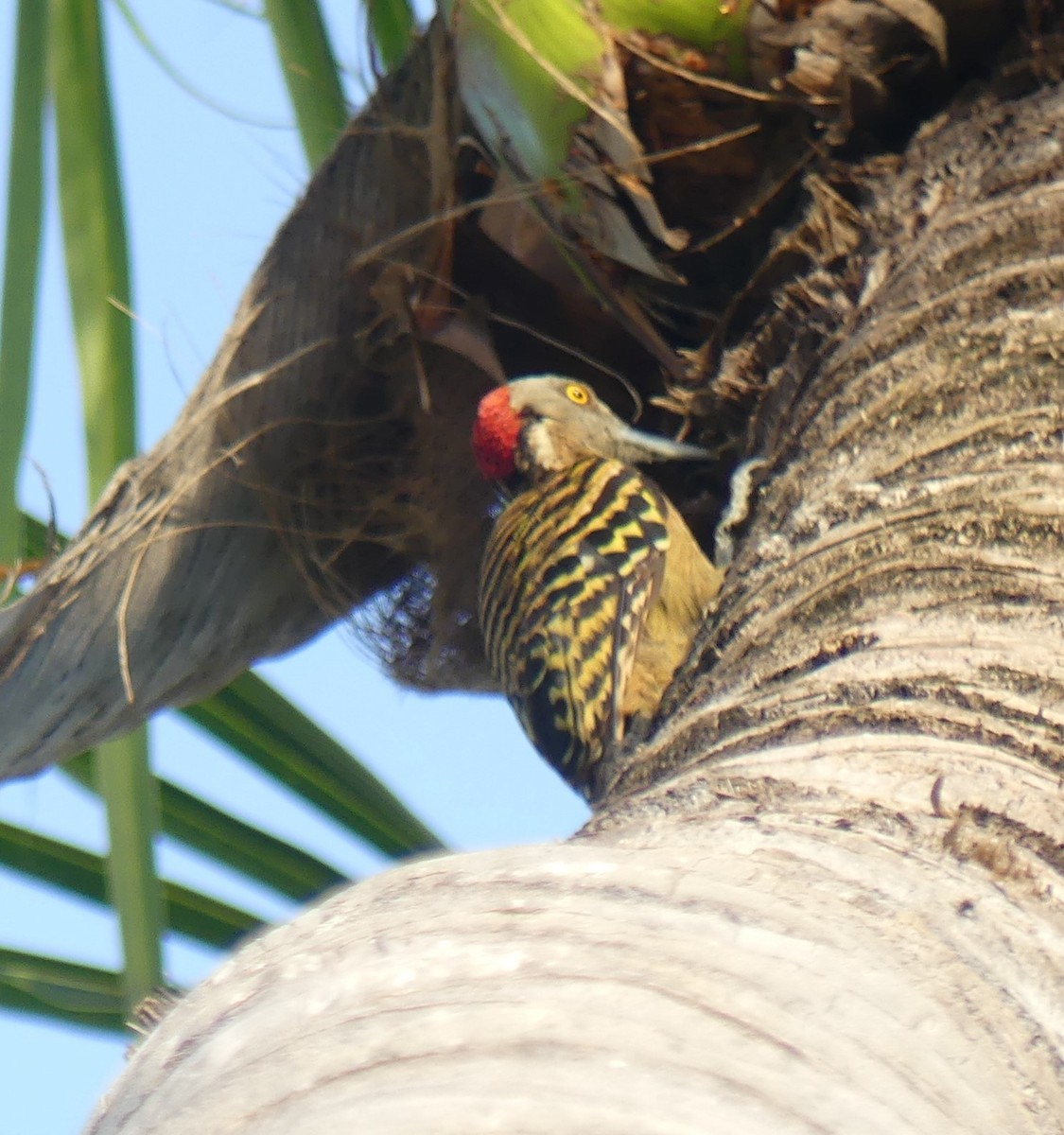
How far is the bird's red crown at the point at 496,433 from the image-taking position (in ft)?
11.9

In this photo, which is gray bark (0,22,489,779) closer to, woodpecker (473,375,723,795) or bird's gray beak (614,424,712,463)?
woodpecker (473,375,723,795)

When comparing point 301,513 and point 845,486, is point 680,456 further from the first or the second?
point 845,486

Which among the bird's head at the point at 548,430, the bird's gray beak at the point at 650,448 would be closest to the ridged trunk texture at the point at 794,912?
the bird's gray beak at the point at 650,448

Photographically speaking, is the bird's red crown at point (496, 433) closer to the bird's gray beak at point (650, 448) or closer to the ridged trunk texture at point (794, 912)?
the bird's gray beak at point (650, 448)

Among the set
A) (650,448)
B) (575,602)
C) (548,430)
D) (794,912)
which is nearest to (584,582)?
(575,602)

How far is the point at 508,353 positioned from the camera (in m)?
3.70

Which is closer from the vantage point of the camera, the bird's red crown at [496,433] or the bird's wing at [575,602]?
the bird's wing at [575,602]

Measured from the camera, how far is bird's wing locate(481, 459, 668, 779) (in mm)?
3279

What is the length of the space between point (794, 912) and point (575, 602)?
7.64 ft

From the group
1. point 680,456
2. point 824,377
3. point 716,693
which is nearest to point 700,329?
point 680,456

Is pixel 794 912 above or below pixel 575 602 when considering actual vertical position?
→ below

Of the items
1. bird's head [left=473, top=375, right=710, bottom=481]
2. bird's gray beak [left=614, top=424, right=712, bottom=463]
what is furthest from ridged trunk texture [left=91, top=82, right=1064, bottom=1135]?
bird's head [left=473, top=375, right=710, bottom=481]

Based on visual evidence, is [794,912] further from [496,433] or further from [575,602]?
[496,433]

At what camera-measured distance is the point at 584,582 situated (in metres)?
3.47
